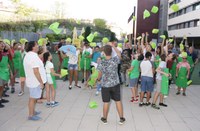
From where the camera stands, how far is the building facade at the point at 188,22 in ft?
134

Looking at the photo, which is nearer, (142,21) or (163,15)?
(142,21)

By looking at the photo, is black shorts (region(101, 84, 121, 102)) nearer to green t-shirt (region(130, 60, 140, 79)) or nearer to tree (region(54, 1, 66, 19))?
green t-shirt (region(130, 60, 140, 79))

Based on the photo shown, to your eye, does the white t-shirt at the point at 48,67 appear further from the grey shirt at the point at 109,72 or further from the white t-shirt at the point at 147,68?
the white t-shirt at the point at 147,68

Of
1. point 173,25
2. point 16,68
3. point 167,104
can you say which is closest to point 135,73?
point 167,104

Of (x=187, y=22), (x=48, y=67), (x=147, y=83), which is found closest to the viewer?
(x=48, y=67)

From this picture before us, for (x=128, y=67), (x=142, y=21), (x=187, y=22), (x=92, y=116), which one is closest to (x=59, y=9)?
(x=142, y=21)

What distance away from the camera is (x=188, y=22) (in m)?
46.0

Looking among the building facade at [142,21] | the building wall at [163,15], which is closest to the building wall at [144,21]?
the building facade at [142,21]

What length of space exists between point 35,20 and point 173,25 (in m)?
31.9

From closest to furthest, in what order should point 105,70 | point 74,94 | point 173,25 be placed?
point 105,70 → point 74,94 → point 173,25

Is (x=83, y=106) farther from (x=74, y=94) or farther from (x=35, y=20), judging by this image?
(x=35, y=20)

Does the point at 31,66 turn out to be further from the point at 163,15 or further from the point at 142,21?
the point at 163,15

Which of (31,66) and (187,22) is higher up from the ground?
(187,22)

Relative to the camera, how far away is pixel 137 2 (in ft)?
193
